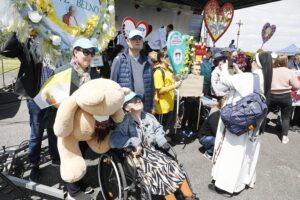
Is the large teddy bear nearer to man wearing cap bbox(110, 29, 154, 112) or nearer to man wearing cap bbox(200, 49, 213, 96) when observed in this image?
man wearing cap bbox(110, 29, 154, 112)

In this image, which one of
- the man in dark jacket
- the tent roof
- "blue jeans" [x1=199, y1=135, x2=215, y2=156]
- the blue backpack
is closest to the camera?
the man in dark jacket

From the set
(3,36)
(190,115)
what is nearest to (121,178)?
(3,36)

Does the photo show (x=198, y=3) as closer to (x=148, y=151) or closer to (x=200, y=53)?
(x=200, y=53)

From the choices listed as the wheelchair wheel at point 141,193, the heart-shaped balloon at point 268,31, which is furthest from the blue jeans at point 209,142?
the heart-shaped balloon at point 268,31

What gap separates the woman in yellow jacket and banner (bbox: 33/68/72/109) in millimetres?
1680

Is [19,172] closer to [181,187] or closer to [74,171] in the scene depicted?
[74,171]

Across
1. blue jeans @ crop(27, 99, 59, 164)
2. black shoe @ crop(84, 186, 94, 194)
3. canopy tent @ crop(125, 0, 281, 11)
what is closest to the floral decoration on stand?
blue jeans @ crop(27, 99, 59, 164)

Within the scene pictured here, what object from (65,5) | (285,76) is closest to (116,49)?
(65,5)

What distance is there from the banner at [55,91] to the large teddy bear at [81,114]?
0.63 feet

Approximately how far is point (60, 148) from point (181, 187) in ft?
4.03

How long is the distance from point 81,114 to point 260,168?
3074 mm

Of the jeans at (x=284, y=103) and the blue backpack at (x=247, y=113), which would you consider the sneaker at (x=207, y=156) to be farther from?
the jeans at (x=284, y=103)

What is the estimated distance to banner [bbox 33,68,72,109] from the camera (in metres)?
2.38

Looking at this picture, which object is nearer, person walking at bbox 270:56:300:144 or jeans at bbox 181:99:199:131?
jeans at bbox 181:99:199:131
